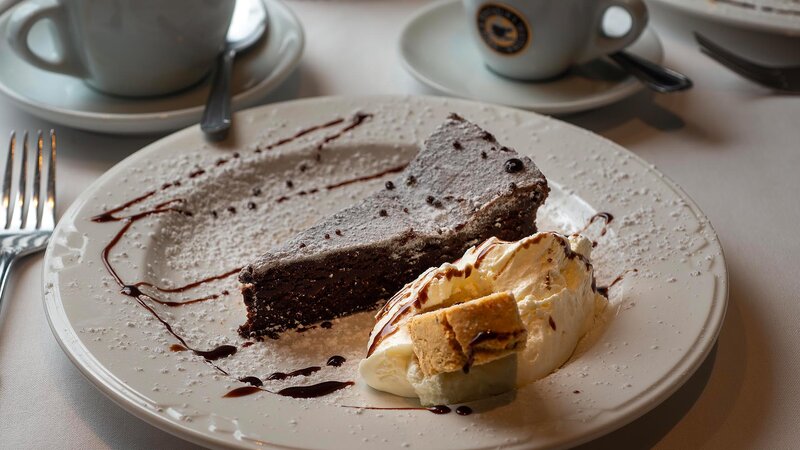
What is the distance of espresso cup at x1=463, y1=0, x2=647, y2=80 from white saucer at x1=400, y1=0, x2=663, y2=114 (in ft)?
0.15

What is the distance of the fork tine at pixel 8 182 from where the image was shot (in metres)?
1.68

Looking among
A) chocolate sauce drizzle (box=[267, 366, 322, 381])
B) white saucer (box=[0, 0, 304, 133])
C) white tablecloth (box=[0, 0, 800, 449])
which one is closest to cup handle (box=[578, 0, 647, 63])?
white tablecloth (box=[0, 0, 800, 449])

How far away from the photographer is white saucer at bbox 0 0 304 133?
1.89 m

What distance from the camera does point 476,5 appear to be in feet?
6.82

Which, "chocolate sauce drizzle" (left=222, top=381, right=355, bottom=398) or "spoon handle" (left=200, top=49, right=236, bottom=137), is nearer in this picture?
"chocolate sauce drizzle" (left=222, top=381, right=355, bottom=398)

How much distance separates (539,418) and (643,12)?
1.27m

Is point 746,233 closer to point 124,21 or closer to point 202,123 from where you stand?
point 202,123

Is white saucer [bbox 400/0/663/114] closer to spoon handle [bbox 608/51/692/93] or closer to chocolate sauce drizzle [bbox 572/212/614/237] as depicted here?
spoon handle [bbox 608/51/692/93]

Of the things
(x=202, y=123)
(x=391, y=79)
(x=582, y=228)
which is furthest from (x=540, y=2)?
(x=202, y=123)

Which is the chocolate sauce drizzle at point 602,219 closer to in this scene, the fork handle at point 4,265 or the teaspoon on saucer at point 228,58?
the teaspoon on saucer at point 228,58

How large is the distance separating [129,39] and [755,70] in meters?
1.55

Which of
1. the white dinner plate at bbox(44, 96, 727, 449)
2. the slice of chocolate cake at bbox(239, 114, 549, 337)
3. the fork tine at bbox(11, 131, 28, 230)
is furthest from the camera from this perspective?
the fork tine at bbox(11, 131, 28, 230)

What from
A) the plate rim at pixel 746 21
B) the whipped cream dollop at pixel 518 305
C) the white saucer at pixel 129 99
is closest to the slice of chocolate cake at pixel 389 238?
the whipped cream dollop at pixel 518 305

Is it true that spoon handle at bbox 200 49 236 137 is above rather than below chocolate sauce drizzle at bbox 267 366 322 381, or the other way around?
above
